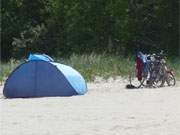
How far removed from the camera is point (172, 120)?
10133 mm

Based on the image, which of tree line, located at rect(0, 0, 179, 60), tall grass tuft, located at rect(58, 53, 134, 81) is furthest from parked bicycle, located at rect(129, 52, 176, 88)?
tree line, located at rect(0, 0, 179, 60)

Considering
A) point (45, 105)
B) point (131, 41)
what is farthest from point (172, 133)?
point (131, 41)

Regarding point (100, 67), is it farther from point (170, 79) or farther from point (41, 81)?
point (41, 81)

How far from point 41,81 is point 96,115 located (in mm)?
5237

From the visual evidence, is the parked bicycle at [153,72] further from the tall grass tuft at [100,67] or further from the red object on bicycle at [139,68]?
the tall grass tuft at [100,67]

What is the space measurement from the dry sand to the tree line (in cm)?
2720

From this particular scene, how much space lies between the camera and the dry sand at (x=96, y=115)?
363 inches

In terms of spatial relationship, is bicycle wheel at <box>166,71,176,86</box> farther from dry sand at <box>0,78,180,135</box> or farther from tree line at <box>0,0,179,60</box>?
tree line at <box>0,0,179,60</box>

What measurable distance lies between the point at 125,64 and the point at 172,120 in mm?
14838

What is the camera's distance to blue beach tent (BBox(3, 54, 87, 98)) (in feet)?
51.9

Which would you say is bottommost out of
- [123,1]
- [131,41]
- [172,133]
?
[172,133]

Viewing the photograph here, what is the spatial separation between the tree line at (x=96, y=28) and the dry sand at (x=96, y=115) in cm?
2720

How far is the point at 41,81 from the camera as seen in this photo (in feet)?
52.7

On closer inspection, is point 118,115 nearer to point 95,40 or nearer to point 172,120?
point 172,120
